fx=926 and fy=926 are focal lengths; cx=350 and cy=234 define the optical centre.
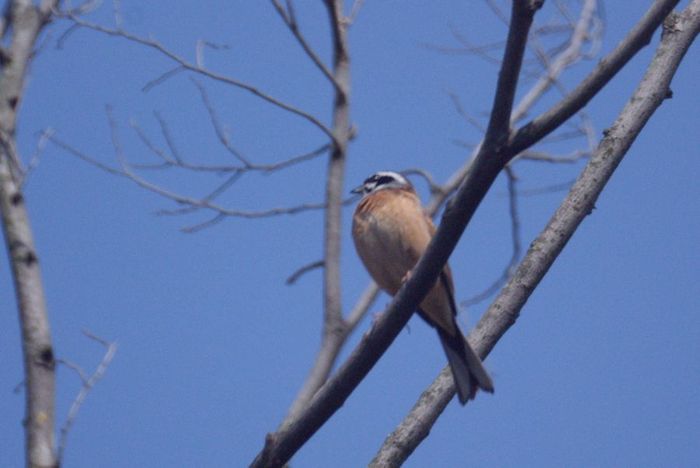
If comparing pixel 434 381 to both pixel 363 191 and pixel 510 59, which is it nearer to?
pixel 510 59

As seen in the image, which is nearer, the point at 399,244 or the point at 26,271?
the point at 26,271

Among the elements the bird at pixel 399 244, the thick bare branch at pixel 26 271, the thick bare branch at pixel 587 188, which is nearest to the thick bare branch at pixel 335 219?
the bird at pixel 399 244

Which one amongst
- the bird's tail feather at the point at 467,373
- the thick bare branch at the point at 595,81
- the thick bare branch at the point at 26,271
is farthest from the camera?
the thick bare branch at the point at 26,271

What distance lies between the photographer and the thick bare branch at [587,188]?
3.72 metres

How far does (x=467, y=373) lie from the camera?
411cm

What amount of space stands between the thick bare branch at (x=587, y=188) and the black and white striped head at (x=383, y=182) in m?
2.35

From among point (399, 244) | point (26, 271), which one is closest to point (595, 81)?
point (399, 244)

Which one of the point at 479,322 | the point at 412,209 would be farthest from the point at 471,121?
the point at 479,322

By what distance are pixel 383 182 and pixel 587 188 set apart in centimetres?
278

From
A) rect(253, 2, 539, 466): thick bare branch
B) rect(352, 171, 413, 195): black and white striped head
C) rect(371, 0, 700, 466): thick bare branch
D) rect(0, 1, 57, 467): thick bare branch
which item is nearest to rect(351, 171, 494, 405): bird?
rect(352, 171, 413, 195): black and white striped head

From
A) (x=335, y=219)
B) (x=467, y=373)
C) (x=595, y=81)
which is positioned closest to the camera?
(x=595, y=81)

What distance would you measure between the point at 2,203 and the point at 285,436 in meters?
2.41

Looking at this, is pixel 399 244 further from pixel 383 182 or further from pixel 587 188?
pixel 587 188

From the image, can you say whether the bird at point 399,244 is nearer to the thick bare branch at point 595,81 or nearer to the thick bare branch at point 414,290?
the thick bare branch at point 414,290
